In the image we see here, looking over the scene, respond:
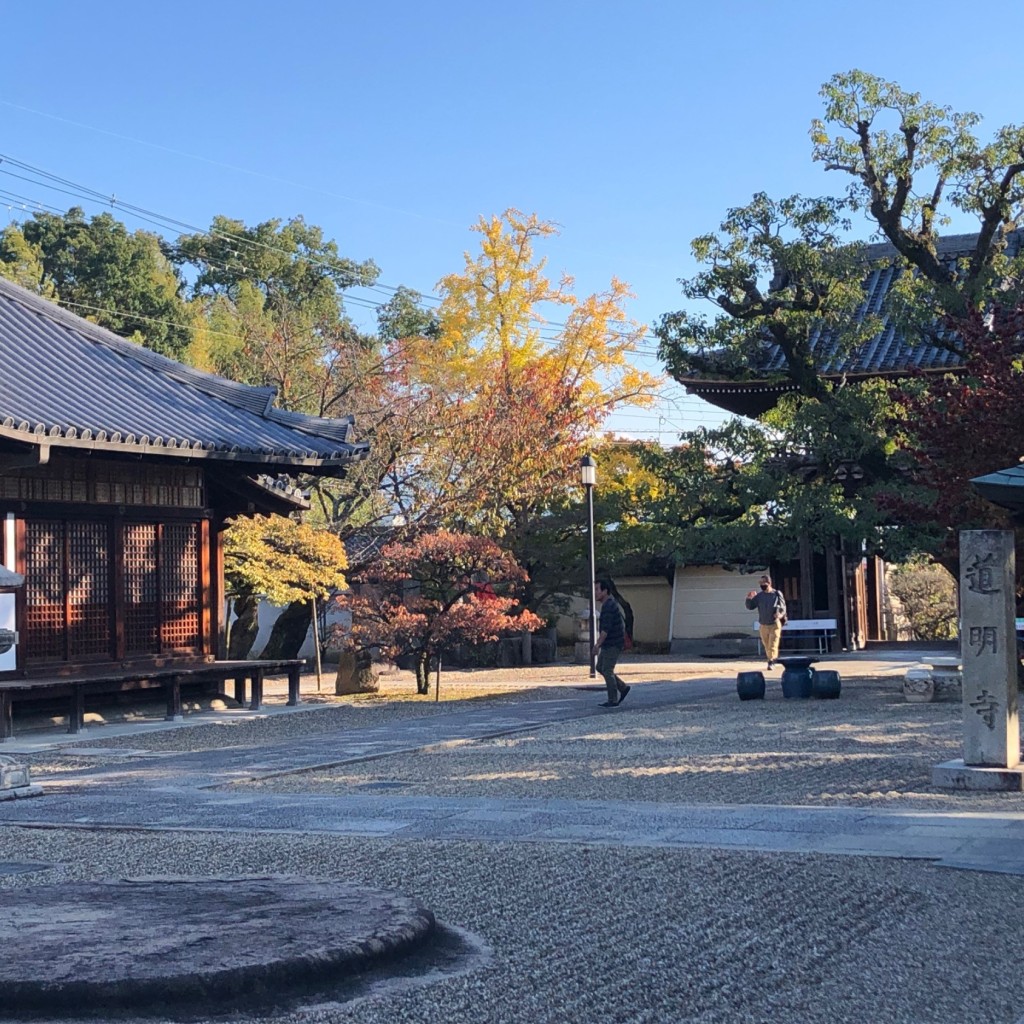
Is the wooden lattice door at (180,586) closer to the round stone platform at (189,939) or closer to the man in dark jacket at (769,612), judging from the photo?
the man in dark jacket at (769,612)

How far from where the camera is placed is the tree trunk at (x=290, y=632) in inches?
1126

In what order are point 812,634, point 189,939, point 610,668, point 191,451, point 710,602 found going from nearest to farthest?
point 189,939, point 191,451, point 610,668, point 812,634, point 710,602

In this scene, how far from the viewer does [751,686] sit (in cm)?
2055

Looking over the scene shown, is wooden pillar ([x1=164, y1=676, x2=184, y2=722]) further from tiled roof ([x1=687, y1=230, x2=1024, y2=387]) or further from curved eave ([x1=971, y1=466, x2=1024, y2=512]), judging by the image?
curved eave ([x1=971, y1=466, x2=1024, y2=512])

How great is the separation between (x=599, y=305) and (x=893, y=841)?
99.5 ft

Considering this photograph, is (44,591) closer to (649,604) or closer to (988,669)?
(988,669)

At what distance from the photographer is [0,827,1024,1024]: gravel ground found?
543 centimetres

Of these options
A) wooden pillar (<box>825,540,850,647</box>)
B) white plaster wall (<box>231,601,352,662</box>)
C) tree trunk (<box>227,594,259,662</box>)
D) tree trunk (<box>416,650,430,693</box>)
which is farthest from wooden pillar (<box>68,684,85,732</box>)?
wooden pillar (<box>825,540,850,647</box>)

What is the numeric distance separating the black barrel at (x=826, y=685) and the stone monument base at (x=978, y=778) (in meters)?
9.10

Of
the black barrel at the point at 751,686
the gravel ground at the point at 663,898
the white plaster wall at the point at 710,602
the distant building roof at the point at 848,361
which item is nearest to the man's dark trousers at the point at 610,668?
the black barrel at the point at 751,686

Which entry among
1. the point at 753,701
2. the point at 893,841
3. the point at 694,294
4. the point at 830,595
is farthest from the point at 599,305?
the point at 893,841

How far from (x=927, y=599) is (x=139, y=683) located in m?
24.1

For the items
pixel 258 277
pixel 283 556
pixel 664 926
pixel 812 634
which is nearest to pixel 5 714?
pixel 283 556

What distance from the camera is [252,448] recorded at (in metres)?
19.5
